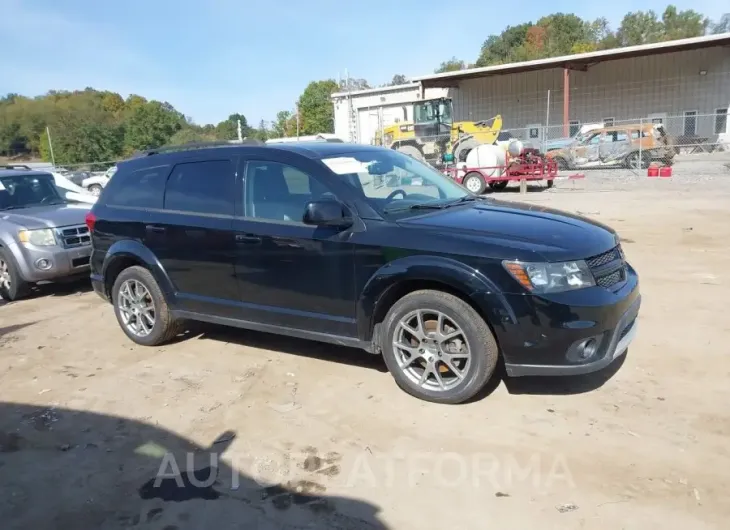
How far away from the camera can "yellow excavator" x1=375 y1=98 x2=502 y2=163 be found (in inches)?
931

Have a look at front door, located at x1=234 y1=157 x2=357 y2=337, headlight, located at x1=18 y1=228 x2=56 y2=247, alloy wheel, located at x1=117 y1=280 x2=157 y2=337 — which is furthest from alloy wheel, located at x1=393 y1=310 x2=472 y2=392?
headlight, located at x1=18 y1=228 x2=56 y2=247

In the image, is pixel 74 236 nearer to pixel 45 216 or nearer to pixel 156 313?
pixel 45 216

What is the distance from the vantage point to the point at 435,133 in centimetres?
2661

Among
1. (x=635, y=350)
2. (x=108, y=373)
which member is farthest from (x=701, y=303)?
(x=108, y=373)

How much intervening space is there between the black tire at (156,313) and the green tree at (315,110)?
222 ft

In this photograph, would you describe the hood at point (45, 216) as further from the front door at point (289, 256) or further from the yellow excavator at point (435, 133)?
the yellow excavator at point (435, 133)

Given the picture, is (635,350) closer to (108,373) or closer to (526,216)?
(526,216)

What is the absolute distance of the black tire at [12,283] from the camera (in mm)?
7512

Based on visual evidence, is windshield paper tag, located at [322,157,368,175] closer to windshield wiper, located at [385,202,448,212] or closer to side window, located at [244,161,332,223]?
side window, located at [244,161,332,223]

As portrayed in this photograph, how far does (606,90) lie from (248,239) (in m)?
35.9

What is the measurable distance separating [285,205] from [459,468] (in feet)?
7.63

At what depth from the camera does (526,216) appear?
4.26m

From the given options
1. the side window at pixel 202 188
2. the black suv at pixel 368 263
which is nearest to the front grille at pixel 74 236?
the black suv at pixel 368 263

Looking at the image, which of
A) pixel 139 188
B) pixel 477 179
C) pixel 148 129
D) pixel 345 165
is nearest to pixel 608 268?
pixel 345 165
